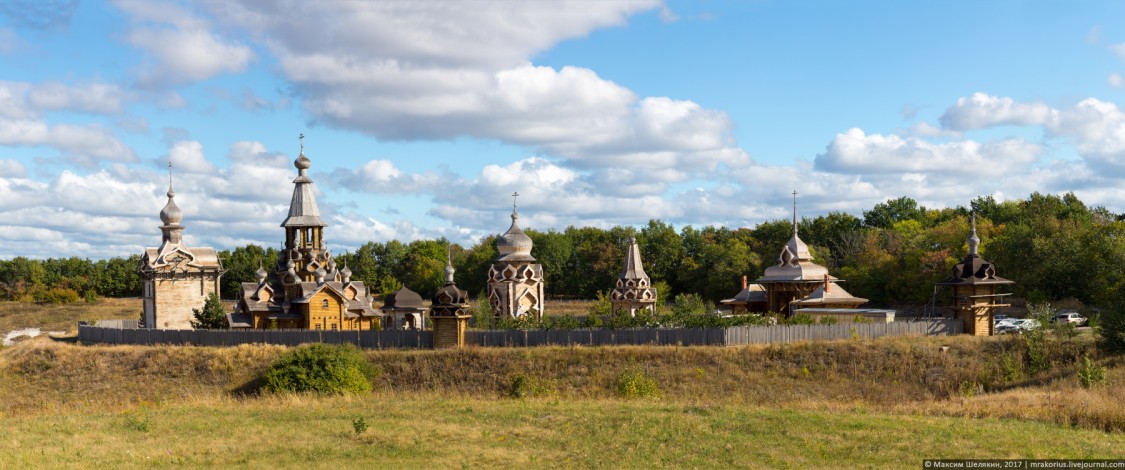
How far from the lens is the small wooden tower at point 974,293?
41.8 metres

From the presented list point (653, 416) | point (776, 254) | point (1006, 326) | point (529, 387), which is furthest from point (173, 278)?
point (776, 254)

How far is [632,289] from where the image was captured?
58.7m

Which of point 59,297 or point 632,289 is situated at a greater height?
point 632,289

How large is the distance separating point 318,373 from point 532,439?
17539 mm

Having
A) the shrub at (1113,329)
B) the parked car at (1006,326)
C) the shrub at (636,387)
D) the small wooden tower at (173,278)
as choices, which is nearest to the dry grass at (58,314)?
Result: the small wooden tower at (173,278)

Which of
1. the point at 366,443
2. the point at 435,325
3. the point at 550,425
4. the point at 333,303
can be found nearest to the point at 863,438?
the point at 550,425

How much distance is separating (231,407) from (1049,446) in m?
19.9

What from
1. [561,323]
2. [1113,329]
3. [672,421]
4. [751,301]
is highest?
[751,301]

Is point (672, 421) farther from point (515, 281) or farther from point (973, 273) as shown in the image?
point (515, 281)

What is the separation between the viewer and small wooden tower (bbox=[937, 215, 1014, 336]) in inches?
1647

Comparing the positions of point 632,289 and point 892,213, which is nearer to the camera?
point 632,289

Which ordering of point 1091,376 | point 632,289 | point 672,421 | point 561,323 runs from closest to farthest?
point 672,421
point 1091,376
point 561,323
point 632,289

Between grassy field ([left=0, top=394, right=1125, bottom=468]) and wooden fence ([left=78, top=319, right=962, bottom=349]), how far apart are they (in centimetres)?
1450

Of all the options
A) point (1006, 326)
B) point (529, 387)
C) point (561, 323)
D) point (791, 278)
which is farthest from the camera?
Answer: point (791, 278)
